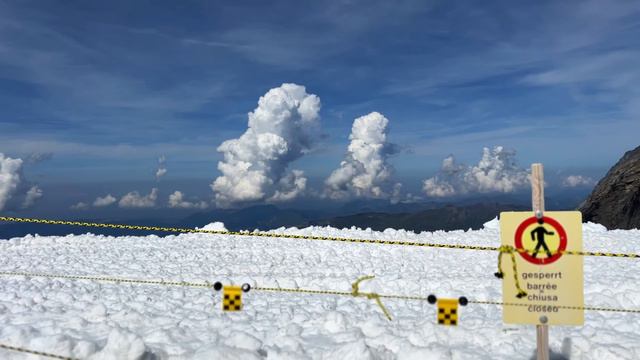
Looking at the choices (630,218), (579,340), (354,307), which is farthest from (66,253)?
(630,218)

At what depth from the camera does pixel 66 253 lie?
19.8m

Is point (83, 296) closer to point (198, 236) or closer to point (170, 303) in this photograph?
point (170, 303)

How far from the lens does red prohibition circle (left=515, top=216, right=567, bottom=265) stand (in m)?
5.28

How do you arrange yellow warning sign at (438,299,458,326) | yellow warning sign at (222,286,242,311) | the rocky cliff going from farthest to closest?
the rocky cliff → yellow warning sign at (222,286,242,311) → yellow warning sign at (438,299,458,326)

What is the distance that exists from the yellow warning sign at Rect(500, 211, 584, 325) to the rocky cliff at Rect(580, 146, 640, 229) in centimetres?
3983

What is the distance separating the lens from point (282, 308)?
10633mm

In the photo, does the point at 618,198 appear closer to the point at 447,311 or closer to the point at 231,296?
the point at 447,311

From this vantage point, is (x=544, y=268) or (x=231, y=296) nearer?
(x=544, y=268)

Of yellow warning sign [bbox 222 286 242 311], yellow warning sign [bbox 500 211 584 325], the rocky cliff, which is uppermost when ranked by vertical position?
the rocky cliff

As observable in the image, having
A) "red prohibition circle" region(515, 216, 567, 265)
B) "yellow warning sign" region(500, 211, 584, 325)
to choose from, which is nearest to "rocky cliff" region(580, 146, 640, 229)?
"yellow warning sign" region(500, 211, 584, 325)

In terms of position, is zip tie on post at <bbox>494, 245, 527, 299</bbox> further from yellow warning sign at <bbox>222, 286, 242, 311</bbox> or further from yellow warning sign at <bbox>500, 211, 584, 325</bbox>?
yellow warning sign at <bbox>222, 286, 242, 311</bbox>

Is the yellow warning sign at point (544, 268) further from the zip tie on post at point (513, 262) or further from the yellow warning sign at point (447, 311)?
the yellow warning sign at point (447, 311)

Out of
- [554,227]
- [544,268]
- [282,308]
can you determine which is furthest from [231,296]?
[554,227]

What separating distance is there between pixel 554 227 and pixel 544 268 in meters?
0.47
